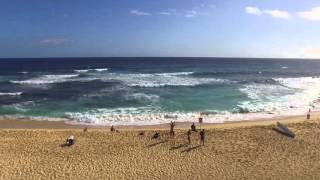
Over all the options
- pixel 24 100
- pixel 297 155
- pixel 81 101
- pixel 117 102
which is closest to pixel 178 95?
pixel 117 102

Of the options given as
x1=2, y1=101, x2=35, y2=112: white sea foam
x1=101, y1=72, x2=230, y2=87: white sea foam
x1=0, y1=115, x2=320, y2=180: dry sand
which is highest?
x1=101, y1=72, x2=230, y2=87: white sea foam

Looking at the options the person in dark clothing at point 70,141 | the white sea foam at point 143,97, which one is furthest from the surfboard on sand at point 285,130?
the white sea foam at point 143,97

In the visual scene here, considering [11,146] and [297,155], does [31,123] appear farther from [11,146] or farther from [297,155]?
[297,155]

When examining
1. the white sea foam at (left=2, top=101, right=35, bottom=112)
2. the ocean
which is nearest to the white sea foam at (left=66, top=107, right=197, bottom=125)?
the ocean

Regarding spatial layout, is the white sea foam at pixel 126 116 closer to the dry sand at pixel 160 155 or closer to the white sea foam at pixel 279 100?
the dry sand at pixel 160 155

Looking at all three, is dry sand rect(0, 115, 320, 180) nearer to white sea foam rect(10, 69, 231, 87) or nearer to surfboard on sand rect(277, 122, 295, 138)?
surfboard on sand rect(277, 122, 295, 138)

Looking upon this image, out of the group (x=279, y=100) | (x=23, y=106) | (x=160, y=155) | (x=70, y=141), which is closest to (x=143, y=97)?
(x=23, y=106)

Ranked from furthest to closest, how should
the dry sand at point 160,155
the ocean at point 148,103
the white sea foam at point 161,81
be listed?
1. the white sea foam at point 161,81
2. the ocean at point 148,103
3. the dry sand at point 160,155

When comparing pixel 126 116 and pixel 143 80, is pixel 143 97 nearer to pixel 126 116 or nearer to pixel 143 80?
pixel 126 116
